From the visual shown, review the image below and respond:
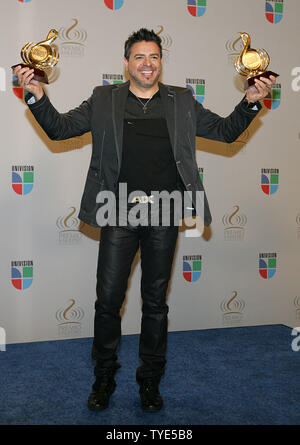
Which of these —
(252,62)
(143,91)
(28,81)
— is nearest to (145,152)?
(143,91)

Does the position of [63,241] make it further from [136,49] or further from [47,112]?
[136,49]

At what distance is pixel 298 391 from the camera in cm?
242

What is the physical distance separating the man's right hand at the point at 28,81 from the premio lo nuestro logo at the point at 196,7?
1.80 metres

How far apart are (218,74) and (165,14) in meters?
0.59

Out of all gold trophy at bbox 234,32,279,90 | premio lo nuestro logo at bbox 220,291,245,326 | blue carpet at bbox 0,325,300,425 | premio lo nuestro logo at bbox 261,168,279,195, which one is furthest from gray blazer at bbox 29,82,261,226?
premio lo nuestro logo at bbox 220,291,245,326

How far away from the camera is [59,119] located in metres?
2.19

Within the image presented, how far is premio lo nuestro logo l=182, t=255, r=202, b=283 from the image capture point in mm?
3498

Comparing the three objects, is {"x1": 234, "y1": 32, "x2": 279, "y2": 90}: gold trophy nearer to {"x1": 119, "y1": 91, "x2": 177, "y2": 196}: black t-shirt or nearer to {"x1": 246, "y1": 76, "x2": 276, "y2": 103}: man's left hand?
{"x1": 246, "y1": 76, "x2": 276, "y2": 103}: man's left hand

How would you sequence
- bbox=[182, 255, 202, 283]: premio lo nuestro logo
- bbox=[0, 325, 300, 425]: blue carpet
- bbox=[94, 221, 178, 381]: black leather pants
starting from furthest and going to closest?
bbox=[182, 255, 202, 283]: premio lo nuestro logo, bbox=[94, 221, 178, 381]: black leather pants, bbox=[0, 325, 300, 425]: blue carpet

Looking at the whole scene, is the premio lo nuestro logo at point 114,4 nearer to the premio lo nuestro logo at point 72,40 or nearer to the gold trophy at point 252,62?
the premio lo nuestro logo at point 72,40

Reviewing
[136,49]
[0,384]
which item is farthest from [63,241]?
[136,49]

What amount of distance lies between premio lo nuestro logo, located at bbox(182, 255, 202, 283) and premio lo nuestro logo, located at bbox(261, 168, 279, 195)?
2.55 ft

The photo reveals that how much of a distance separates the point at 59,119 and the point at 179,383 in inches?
61.6

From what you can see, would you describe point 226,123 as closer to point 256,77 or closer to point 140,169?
point 256,77
